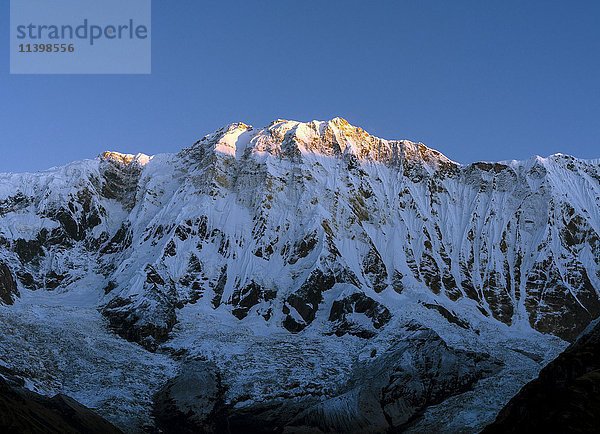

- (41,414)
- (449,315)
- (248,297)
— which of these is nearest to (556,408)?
(41,414)

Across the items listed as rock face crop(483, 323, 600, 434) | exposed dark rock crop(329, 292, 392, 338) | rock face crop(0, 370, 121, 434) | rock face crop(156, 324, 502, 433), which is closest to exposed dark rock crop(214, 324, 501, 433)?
rock face crop(156, 324, 502, 433)

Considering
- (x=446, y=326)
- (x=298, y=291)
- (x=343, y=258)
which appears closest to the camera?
(x=446, y=326)

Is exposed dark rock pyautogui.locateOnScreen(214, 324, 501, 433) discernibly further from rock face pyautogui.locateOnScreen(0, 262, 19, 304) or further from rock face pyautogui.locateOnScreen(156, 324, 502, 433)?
rock face pyautogui.locateOnScreen(0, 262, 19, 304)

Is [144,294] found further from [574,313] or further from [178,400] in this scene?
[574,313]

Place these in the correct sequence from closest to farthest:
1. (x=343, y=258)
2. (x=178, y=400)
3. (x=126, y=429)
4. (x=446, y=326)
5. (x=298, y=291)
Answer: (x=126, y=429) → (x=178, y=400) → (x=446, y=326) → (x=298, y=291) → (x=343, y=258)

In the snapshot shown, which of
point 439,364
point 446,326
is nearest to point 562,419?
point 439,364

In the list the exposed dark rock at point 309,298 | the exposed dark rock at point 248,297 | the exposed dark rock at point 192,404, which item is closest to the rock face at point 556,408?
the exposed dark rock at point 192,404

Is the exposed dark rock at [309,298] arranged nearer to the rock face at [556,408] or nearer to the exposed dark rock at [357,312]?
the exposed dark rock at [357,312]
